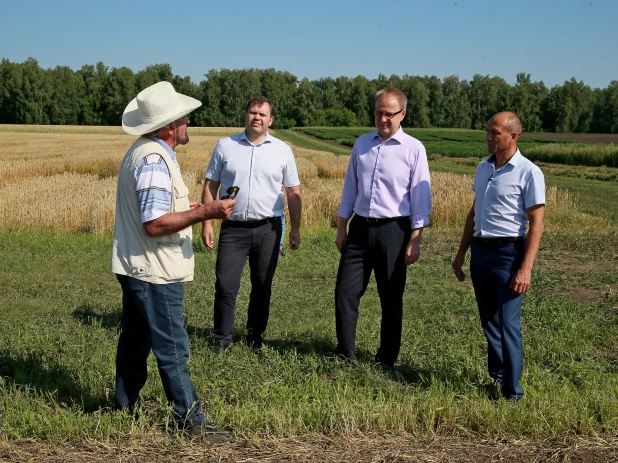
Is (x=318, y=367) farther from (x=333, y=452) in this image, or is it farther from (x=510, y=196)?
(x=510, y=196)

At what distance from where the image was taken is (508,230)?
14.4 feet

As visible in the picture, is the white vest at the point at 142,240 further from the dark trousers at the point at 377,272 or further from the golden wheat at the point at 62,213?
the golden wheat at the point at 62,213

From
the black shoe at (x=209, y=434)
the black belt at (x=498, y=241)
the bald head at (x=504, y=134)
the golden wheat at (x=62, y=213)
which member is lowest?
the black shoe at (x=209, y=434)

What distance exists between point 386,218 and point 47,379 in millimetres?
2757

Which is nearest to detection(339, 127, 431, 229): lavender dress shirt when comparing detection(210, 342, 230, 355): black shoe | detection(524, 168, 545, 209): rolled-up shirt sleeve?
detection(524, 168, 545, 209): rolled-up shirt sleeve

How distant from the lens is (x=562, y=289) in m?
8.19

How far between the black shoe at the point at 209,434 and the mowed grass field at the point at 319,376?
7cm

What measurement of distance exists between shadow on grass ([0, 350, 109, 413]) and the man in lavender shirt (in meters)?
1.93

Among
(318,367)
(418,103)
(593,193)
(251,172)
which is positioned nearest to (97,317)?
(251,172)

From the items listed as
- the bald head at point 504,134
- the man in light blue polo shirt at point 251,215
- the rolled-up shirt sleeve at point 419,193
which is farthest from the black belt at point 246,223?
the bald head at point 504,134

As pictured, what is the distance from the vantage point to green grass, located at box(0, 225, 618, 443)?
3.94 meters

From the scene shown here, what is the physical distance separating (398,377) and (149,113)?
2.71 meters

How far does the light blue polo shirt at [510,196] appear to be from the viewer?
431cm

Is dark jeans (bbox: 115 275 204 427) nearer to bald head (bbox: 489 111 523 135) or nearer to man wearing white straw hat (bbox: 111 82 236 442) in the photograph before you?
man wearing white straw hat (bbox: 111 82 236 442)
